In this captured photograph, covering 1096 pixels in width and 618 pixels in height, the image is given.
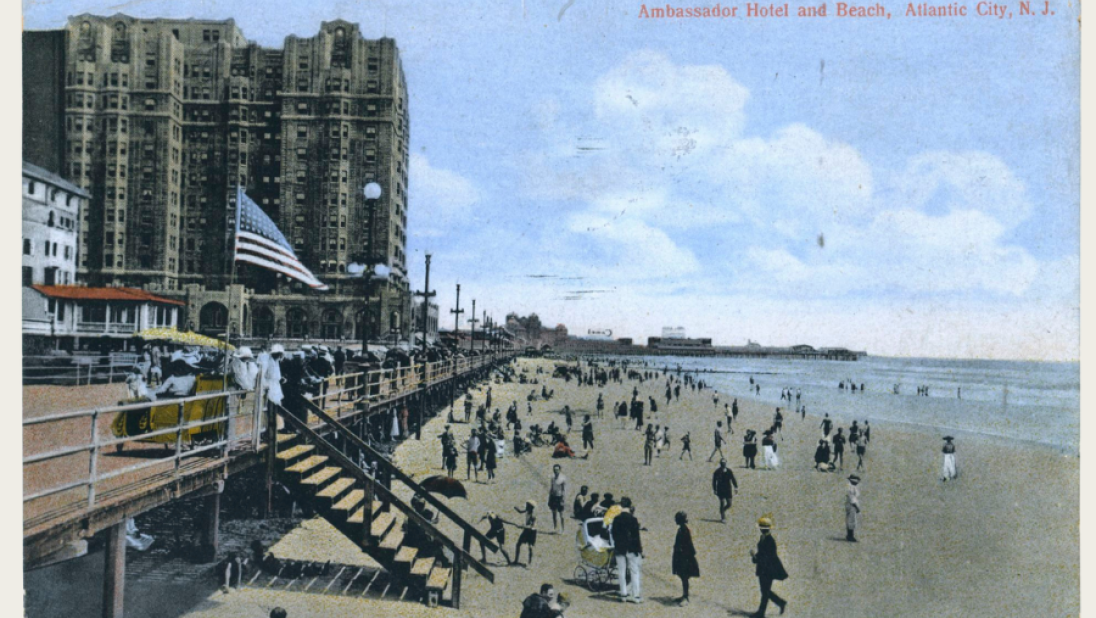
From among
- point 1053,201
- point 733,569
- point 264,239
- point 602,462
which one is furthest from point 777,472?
point 264,239

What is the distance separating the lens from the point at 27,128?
10.1 m

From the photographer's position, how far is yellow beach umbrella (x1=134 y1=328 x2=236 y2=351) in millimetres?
12297

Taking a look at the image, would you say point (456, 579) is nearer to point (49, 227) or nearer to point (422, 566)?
point (422, 566)

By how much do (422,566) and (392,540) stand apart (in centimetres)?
59

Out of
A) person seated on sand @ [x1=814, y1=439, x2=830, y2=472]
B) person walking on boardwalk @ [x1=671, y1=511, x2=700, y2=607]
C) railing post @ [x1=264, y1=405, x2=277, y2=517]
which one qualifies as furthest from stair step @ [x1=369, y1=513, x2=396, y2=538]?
person seated on sand @ [x1=814, y1=439, x2=830, y2=472]

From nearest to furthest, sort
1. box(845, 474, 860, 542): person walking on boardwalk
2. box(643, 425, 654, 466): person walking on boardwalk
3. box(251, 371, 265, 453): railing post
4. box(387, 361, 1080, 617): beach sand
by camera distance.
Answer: box(251, 371, 265, 453): railing post → box(387, 361, 1080, 617): beach sand → box(845, 474, 860, 542): person walking on boardwalk → box(643, 425, 654, 466): person walking on boardwalk

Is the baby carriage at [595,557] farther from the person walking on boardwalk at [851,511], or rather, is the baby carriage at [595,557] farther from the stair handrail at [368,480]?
the person walking on boardwalk at [851,511]

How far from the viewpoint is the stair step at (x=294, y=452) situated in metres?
9.10

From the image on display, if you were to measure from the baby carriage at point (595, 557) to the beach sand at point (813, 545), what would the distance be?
0.66ft

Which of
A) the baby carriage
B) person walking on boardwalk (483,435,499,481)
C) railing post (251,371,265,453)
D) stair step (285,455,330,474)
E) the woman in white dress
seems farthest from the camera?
the woman in white dress

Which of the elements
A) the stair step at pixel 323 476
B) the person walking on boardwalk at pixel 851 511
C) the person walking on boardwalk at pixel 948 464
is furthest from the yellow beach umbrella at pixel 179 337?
the person walking on boardwalk at pixel 948 464

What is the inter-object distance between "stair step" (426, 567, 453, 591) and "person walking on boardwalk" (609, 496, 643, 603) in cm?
261

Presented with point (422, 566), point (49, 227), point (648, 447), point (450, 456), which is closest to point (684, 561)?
point (422, 566)

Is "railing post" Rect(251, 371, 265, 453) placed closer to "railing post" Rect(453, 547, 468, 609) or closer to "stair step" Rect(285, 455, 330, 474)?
"stair step" Rect(285, 455, 330, 474)
